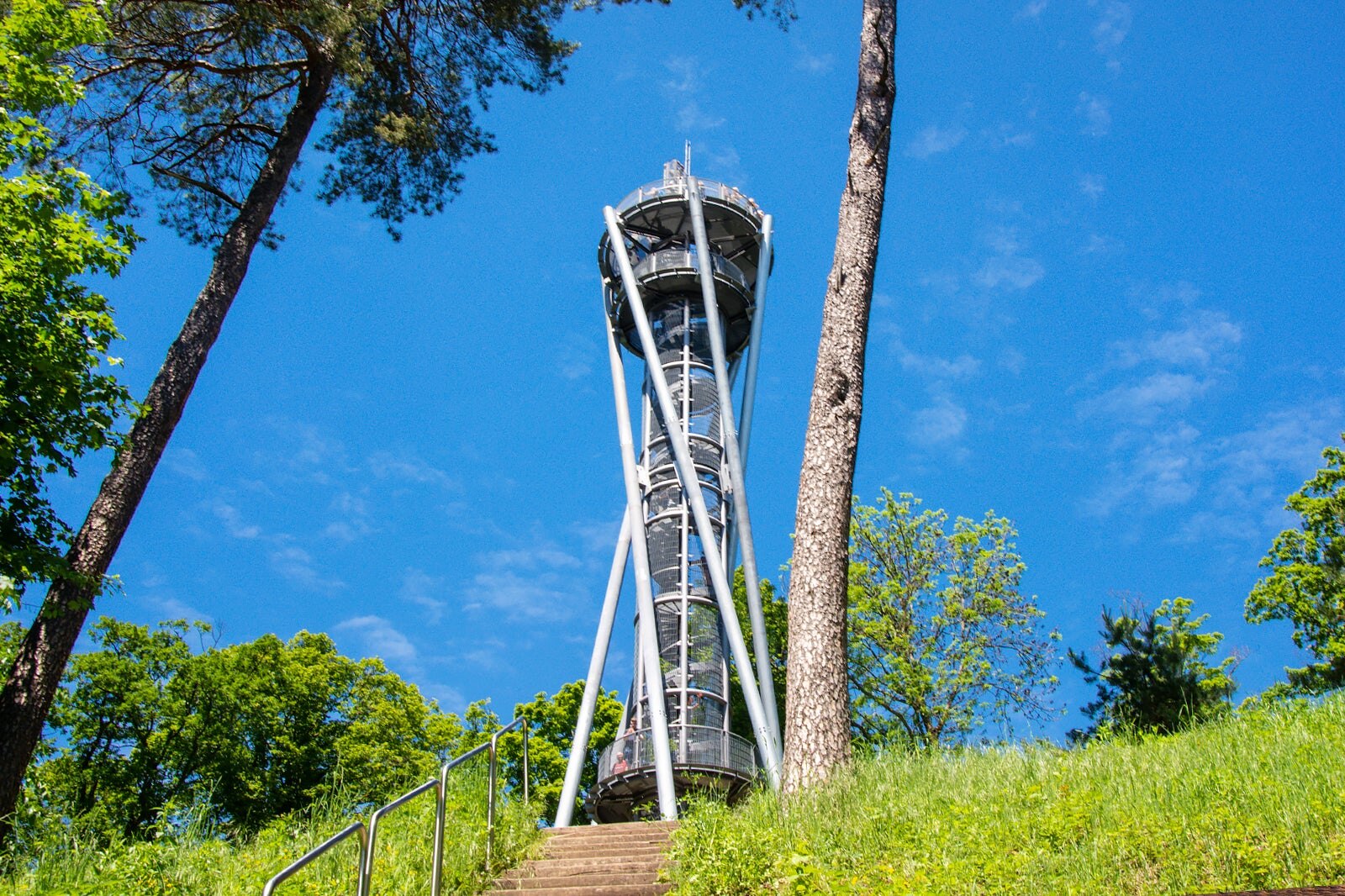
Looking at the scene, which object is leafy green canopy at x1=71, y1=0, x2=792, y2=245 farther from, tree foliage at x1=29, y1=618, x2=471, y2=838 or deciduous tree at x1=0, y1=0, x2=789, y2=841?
tree foliage at x1=29, y1=618, x2=471, y2=838

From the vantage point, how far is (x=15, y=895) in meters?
4.82

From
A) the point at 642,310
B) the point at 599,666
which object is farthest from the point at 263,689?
the point at 642,310

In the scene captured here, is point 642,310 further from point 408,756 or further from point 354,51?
point 408,756

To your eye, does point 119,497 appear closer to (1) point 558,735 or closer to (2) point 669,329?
(2) point 669,329

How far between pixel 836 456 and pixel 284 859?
4.53 metres

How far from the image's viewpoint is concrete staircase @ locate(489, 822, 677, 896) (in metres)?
5.55

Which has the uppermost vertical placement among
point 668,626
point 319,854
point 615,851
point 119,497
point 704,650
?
point 668,626

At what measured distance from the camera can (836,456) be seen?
7.79m

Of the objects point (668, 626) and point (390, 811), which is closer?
point (390, 811)

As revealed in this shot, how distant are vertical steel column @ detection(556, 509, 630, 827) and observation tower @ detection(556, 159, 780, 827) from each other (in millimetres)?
26

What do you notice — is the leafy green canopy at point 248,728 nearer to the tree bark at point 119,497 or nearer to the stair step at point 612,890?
the tree bark at point 119,497

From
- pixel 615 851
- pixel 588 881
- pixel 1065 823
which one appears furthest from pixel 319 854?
pixel 1065 823

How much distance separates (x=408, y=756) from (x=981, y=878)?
21.3 meters

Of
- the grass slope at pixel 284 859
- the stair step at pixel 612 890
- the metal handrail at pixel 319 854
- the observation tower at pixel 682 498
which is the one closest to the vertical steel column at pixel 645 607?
the observation tower at pixel 682 498
